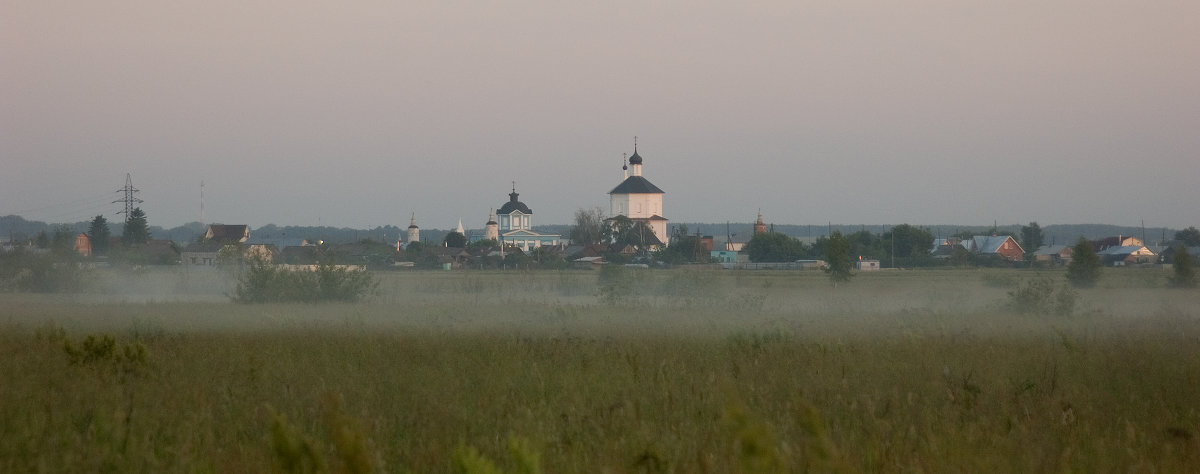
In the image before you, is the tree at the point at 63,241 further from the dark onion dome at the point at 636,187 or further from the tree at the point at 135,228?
the dark onion dome at the point at 636,187

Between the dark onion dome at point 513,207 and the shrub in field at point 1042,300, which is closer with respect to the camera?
the shrub in field at point 1042,300

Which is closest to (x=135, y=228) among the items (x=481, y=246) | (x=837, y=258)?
(x=481, y=246)

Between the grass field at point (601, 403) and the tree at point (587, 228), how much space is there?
12126cm

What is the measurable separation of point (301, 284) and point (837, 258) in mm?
26123

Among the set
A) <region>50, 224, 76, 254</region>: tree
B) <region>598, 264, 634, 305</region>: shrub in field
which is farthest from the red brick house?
<region>50, 224, 76, 254</region>: tree

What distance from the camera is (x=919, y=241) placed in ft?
303

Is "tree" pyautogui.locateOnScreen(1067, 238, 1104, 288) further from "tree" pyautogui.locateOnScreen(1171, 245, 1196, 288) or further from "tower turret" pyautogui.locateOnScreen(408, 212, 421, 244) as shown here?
"tower turret" pyautogui.locateOnScreen(408, 212, 421, 244)

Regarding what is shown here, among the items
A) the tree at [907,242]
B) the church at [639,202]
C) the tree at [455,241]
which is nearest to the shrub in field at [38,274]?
the tree at [907,242]

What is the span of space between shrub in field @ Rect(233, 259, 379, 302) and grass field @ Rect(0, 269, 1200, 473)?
2229 centimetres

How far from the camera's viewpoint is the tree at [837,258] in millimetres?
52781

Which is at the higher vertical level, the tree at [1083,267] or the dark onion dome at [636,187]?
the dark onion dome at [636,187]

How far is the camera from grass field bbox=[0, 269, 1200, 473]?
18.9ft

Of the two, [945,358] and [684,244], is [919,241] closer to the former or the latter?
[684,244]

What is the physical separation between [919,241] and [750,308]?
6238 cm
